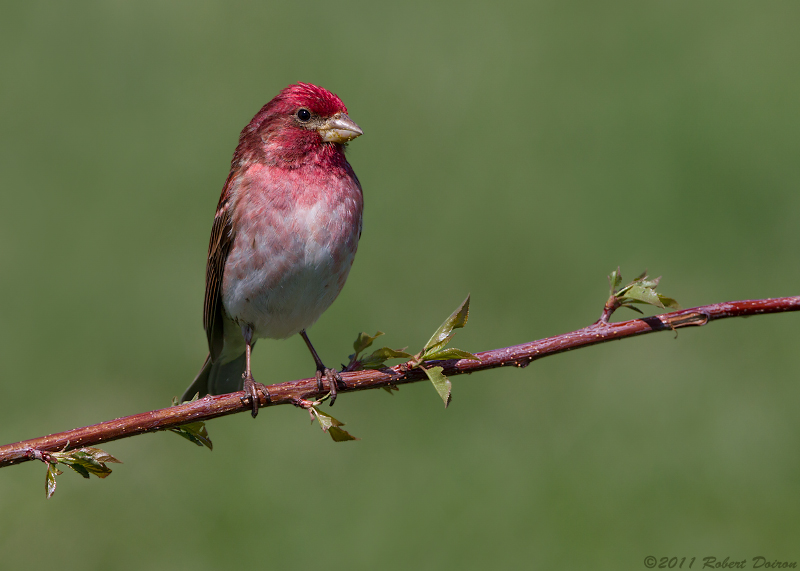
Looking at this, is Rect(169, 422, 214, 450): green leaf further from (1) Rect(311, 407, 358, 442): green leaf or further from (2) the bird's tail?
(2) the bird's tail

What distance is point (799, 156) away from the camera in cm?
927

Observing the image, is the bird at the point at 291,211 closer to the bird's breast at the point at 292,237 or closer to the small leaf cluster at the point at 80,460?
the bird's breast at the point at 292,237

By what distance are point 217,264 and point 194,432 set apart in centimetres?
202

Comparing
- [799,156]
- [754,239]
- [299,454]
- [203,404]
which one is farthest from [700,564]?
[799,156]

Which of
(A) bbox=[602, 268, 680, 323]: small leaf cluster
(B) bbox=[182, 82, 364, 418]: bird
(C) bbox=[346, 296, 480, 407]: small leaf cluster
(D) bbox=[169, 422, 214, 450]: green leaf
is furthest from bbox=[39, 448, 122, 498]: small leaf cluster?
(A) bbox=[602, 268, 680, 323]: small leaf cluster

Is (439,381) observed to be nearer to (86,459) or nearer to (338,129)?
(86,459)

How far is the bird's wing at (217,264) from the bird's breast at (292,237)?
7 cm

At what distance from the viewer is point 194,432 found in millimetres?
3016

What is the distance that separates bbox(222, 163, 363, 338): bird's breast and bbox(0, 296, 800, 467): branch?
1250 mm

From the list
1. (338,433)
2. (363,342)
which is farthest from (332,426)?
(363,342)

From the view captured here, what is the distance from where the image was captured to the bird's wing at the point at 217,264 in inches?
188

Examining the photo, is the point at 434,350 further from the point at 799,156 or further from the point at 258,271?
the point at 799,156

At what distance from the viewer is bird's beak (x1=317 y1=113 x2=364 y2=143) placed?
14.3 ft

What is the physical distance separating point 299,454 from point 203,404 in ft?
14.1
